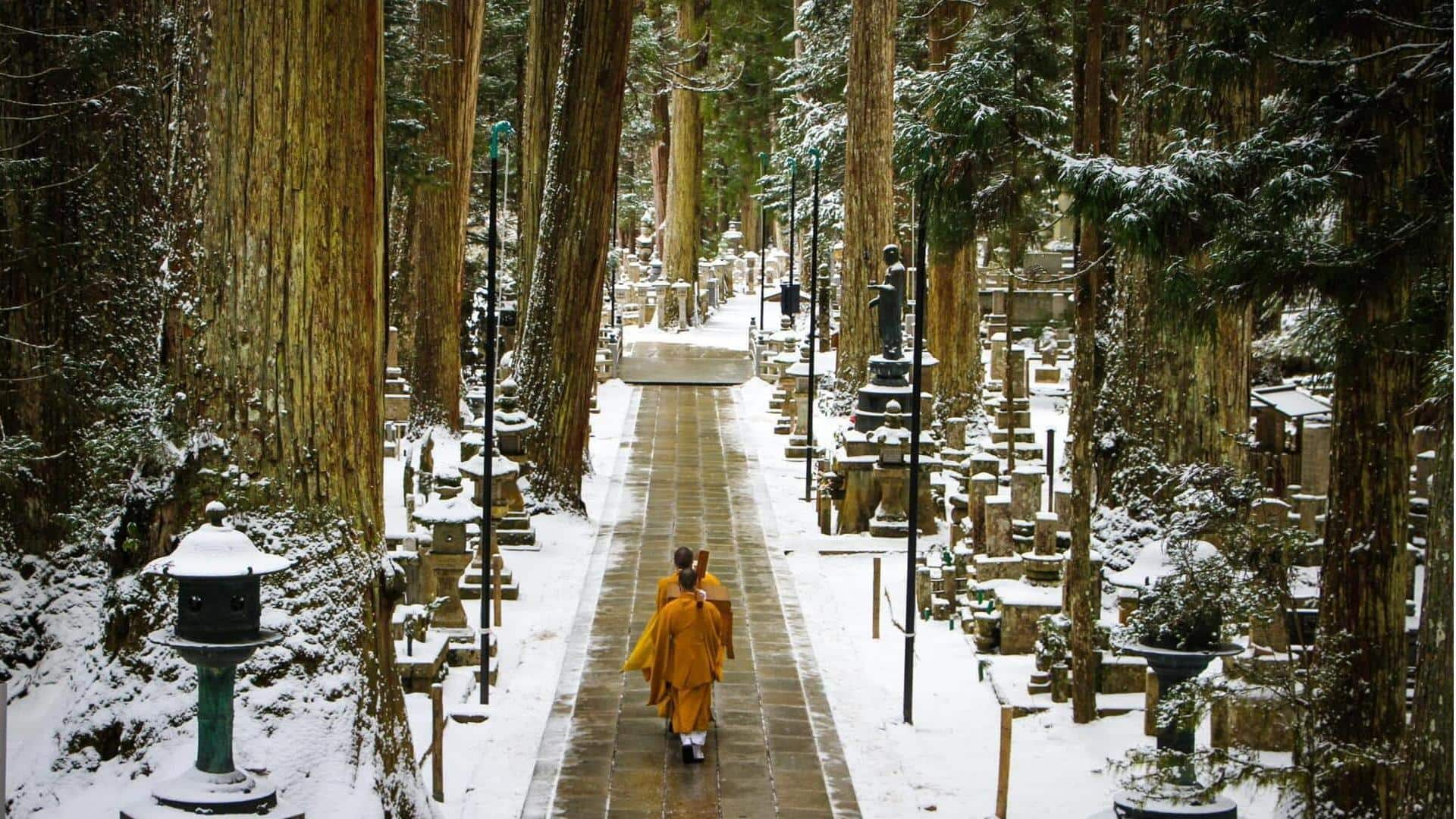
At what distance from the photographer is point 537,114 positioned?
69.7 feet

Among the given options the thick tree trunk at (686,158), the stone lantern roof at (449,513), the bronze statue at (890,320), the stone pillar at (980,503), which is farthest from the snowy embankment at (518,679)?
the thick tree trunk at (686,158)

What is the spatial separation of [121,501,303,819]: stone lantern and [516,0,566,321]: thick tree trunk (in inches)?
551

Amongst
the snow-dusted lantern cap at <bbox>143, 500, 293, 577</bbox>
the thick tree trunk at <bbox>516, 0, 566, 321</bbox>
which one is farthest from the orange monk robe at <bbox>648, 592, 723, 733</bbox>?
the thick tree trunk at <bbox>516, 0, 566, 321</bbox>

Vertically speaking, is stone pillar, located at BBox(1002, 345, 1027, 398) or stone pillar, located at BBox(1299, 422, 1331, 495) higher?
stone pillar, located at BBox(1002, 345, 1027, 398)

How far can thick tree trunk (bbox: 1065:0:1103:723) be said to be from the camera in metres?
11.1

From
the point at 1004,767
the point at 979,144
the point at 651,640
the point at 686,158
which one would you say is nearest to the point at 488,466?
the point at 651,640

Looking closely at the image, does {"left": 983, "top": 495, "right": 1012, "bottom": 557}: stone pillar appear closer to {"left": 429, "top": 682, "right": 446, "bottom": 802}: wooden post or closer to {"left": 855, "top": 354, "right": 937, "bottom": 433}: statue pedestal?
{"left": 855, "top": 354, "right": 937, "bottom": 433}: statue pedestal

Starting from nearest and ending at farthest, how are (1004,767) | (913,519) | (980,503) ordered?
1. (1004,767)
2. (913,519)
3. (980,503)

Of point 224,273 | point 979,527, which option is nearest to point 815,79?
point 979,527

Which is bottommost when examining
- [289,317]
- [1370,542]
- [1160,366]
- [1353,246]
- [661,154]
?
[1370,542]

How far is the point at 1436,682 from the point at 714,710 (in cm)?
568

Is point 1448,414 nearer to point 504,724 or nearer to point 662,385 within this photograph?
point 504,724

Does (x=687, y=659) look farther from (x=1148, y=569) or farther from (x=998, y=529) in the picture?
(x=998, y=529)

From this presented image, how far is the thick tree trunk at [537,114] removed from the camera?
21.0m
